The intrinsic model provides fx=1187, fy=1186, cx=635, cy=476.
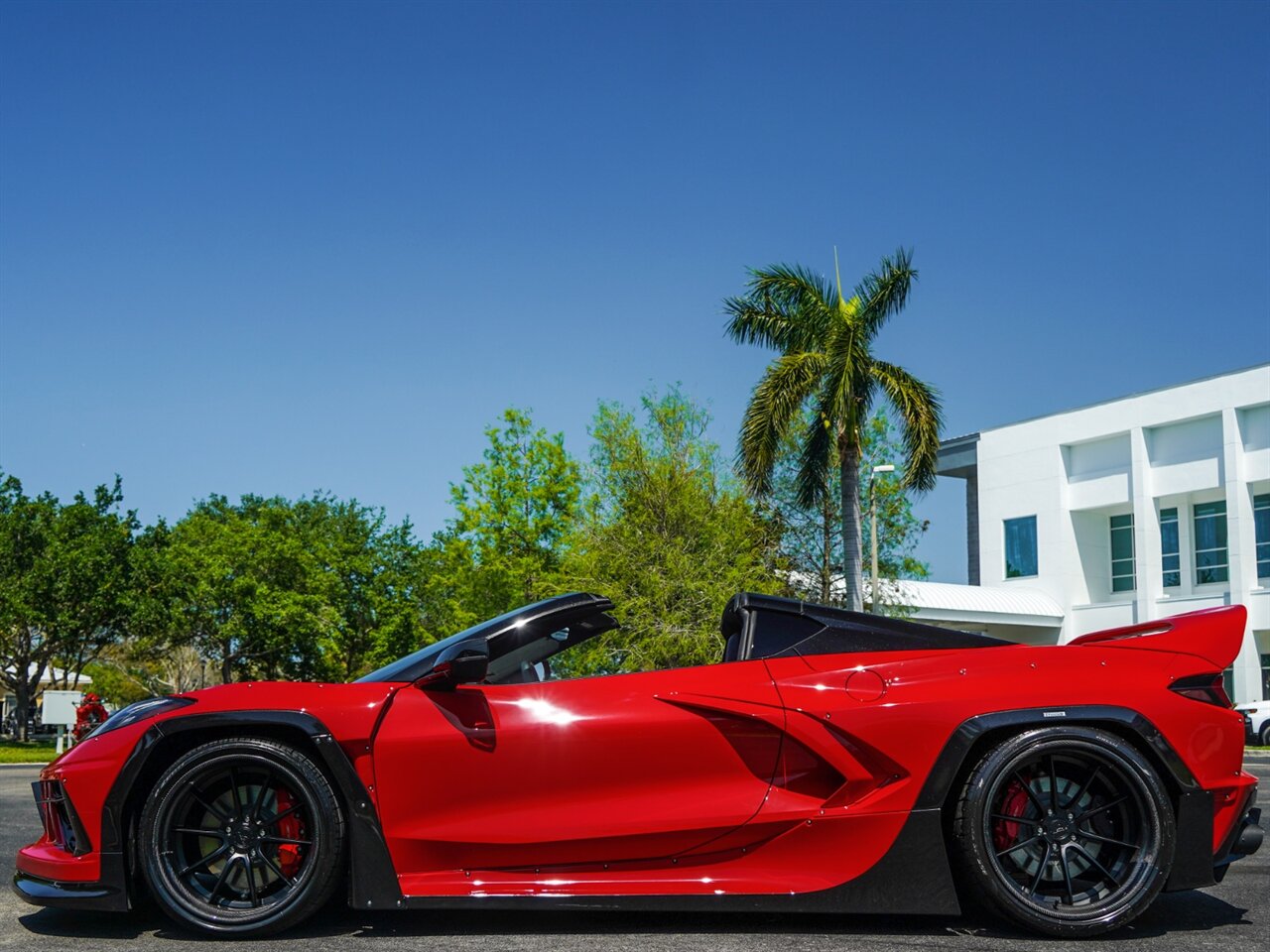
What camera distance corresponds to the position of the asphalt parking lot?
398 centimetres

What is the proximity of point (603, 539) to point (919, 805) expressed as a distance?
70.9 ft

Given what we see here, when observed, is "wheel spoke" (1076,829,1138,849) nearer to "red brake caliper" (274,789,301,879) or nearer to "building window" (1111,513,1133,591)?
"red brake caliper" (274,789,301,879)

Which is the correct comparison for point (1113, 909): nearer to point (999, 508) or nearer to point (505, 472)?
point (505, 472)

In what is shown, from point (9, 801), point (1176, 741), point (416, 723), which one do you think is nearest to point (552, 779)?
point (416, 723)

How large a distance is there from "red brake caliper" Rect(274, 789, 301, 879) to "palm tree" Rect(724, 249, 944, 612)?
19227 mm

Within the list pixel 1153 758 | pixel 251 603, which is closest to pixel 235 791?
pixel 1153 758

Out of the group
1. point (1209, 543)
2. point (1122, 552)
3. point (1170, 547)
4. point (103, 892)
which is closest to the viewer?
point (103, 892)

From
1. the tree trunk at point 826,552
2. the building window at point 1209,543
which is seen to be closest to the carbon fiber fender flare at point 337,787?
the tree trunk at point 826,552

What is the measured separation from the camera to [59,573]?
118 feet

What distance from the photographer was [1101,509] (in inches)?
1716

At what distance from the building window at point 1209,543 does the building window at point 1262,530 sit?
1233 millimetres

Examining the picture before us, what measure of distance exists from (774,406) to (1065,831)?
18.9 m

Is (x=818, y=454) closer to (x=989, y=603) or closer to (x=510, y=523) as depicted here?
(x=510, y=523)

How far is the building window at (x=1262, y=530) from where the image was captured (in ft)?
124
